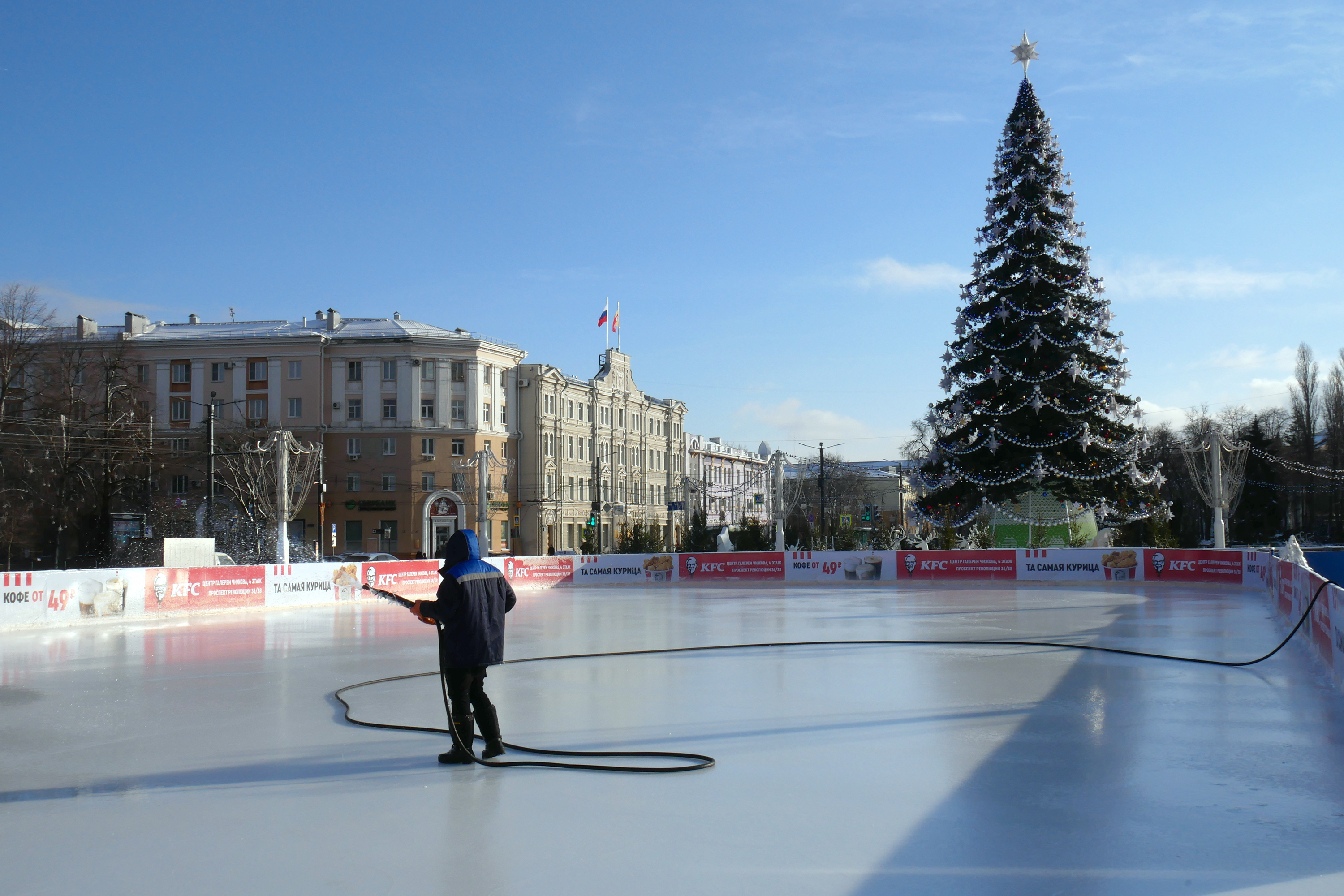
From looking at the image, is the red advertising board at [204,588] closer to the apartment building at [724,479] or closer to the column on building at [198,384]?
the column on building at [198,384]

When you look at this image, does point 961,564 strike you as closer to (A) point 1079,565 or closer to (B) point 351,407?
(A) point 1079,565

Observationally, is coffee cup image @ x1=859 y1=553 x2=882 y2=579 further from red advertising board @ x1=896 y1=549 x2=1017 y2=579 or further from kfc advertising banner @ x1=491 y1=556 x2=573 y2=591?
kfc advertising banner @ x1=491 y1=556 x2=573 y2=591

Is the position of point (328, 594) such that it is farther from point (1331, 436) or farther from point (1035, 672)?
point (1331, 436)

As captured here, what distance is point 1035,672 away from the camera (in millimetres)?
12336

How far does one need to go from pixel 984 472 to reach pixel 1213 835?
94.5 feet

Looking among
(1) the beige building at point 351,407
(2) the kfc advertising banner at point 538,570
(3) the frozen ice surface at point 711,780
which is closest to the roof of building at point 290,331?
(1) the beige building at point 351,407

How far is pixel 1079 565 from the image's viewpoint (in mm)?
33500

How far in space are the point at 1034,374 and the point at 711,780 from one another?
28.7 m

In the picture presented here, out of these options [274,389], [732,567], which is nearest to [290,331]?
[274,389]

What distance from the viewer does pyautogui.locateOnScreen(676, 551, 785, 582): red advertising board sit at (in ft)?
123

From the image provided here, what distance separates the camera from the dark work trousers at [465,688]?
7.49m

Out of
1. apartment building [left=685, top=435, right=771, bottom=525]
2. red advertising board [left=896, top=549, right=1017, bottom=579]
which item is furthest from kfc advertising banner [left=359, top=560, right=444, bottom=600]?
apartment building [left=685, top=435, right=771, bottom=525]

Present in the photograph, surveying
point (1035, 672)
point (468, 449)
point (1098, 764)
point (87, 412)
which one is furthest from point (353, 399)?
point (1098, 764)

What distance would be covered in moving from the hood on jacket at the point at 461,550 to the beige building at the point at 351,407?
2226 inches
